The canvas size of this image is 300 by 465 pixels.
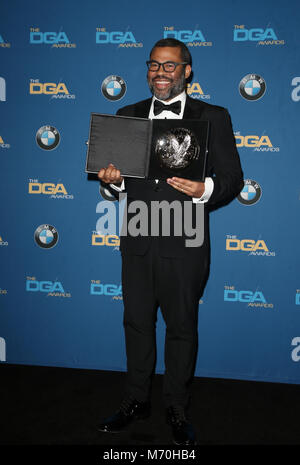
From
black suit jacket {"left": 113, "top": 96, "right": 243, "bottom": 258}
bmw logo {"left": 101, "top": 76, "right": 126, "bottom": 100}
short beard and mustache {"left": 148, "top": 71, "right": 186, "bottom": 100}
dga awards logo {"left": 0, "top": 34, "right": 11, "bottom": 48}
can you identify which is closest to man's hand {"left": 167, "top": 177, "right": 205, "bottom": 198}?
black suit jacket {"left": 113, "top": 96, "right": 243, "bottom": 258}

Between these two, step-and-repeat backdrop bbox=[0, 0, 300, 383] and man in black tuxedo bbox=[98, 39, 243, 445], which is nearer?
man in black tuxedo bbox=[98, 39, 243, 445]

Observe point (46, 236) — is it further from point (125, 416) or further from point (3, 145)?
point (125, 416)

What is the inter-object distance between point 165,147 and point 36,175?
4.23 ft

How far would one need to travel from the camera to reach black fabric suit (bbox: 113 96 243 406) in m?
1.98

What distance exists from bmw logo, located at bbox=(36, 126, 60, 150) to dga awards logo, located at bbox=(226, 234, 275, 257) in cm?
135

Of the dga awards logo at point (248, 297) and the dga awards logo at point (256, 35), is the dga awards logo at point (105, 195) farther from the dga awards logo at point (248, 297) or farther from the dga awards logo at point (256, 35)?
the dga awards logo at point (256, 35)

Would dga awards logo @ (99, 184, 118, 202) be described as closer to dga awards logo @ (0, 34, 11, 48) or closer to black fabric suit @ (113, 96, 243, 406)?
black fabric suit @ (113, 96, 243, 406)

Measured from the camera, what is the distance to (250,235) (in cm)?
261

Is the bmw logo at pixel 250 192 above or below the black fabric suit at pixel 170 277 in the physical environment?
above

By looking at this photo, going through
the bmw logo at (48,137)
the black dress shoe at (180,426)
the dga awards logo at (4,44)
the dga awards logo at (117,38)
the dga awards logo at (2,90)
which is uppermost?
the dga awards logo at (117,38)

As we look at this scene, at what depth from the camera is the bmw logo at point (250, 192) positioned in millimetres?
2576

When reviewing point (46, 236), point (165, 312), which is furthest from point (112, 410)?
point (46, 236)

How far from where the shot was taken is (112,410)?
2293 mm

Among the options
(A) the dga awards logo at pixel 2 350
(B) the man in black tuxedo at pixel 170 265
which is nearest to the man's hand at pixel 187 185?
(B) the man in black tuxedo at pixel 170 265
